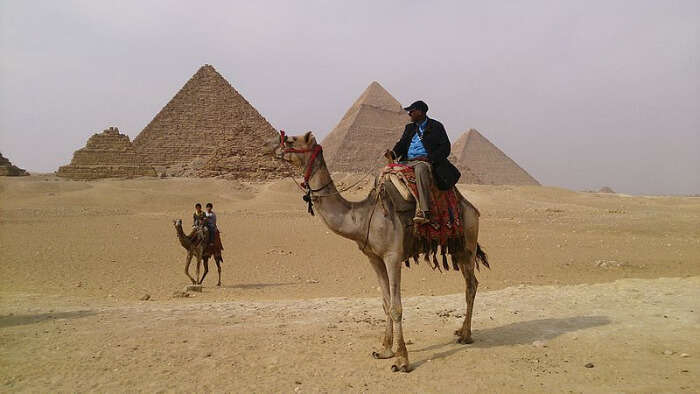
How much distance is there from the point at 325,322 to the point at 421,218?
71.6 inches

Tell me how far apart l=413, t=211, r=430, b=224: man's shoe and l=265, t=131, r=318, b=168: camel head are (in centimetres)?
96

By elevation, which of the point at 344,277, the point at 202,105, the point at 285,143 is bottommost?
the point at 344,277

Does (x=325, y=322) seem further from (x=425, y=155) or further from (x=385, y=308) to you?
(x=425, y=155)

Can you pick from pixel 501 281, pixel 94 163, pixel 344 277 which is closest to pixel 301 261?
pixel 344 277

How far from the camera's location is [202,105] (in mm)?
69562

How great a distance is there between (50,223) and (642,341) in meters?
18.7

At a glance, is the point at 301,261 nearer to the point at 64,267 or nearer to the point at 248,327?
the point at 64,267

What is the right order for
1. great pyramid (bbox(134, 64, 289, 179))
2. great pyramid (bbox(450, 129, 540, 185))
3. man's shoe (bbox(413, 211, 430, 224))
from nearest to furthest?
man's shoe (bbox(413, 211, 430, 224)) < great pyramid (bbox(134, 64, 289, 179)) < great pyramid (bbox(450, 129, 540, 185))

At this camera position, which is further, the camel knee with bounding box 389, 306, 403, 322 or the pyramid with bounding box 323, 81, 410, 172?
the pyramid with bounding box 323, 81, 410, 172

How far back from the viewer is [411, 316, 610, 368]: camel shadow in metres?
4.40

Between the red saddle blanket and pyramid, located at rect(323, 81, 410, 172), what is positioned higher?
pyramid, located at rect(323, 81, 410, 172)

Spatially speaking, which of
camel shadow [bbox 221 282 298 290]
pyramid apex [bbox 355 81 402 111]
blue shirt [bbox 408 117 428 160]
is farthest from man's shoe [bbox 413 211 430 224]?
pyramid apex [bbox 355 81 402 111]

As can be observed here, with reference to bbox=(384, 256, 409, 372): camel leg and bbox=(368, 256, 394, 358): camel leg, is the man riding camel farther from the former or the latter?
bbox=(368, 256, 394, 358): camel leg

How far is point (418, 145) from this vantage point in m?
4.47
